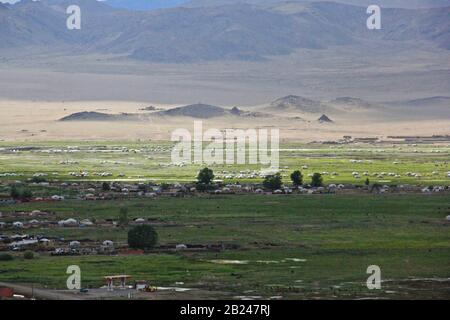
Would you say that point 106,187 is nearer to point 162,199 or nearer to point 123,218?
point 162,199

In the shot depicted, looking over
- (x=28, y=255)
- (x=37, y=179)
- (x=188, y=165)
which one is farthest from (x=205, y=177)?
(x=28, y=255)

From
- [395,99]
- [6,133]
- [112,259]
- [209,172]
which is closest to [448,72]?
[395,99]

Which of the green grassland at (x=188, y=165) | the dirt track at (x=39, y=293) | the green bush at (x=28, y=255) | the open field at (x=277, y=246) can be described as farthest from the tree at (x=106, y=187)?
the dirt track at (x=39, y=293)

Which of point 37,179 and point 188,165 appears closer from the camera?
point 37,179

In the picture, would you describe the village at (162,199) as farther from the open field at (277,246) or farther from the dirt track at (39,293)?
the dirt track at (39,293)

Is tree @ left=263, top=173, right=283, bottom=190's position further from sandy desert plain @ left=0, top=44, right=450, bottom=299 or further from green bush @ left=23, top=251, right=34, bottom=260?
green bush @ left=23, top=251, right=34, bottom=260

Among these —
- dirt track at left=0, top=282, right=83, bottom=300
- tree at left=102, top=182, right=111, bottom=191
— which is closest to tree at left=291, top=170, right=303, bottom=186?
tree at left=102, top=182, right=111, bottom=191
